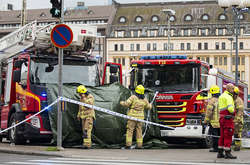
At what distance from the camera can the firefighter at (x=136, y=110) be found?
16.4 meters

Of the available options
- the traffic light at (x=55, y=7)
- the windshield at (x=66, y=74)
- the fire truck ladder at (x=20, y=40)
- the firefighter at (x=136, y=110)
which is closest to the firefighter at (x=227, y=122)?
the firefighter at (x=136, y=110)

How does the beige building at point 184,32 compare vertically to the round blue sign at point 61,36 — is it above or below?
above

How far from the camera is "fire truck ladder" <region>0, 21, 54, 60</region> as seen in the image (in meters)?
17.3

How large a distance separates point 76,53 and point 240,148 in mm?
5627

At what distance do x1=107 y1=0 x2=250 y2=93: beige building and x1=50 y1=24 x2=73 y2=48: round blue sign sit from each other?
85.7 m

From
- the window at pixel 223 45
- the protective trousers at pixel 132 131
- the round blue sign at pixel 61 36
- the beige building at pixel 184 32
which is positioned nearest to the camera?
the round blue sign at pixel 61 36

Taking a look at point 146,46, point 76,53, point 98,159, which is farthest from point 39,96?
point 146,46

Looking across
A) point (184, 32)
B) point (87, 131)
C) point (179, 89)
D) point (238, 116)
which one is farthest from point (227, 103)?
point (184, 32)

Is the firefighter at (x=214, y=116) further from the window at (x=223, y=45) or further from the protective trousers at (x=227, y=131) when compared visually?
the window at (x=223, y=45)

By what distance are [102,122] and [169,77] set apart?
106 inches

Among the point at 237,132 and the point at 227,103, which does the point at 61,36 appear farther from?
the point at 237,132

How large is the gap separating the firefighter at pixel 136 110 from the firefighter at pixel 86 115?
3.07 feet

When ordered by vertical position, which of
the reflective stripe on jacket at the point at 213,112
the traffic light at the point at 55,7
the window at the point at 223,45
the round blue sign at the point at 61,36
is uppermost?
the window at the point at 223,45

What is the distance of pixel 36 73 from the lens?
16625mm
